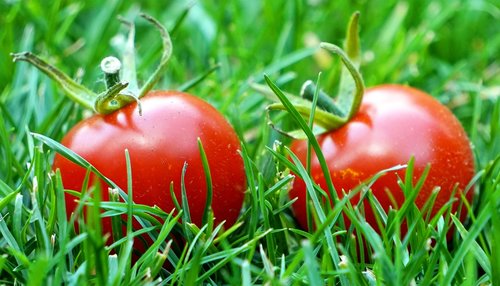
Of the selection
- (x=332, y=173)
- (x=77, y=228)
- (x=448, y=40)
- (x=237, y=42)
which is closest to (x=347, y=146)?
(x=332, y=173)

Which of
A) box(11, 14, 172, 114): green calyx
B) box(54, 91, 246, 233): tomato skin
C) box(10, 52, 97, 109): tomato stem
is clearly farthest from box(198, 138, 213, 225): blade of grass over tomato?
box(10, 52, 97, 109): tomato stem

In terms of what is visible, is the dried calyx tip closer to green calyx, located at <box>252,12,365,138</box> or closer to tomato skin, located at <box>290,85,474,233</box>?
green calyx, located at <box>252,12,365,138</box>

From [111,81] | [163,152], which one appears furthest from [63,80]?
[163,152]

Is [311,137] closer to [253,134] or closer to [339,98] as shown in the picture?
[339,98]

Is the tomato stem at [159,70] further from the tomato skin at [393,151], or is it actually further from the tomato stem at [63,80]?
the tomato skin at [393,151]

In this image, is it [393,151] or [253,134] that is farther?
[253,134]
